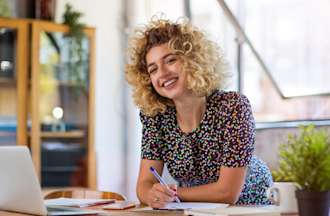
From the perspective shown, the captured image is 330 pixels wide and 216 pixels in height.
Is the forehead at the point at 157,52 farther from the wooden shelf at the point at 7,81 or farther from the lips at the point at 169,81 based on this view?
the wooden shelf at the point at 7,81

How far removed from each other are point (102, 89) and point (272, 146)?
5.68 ft

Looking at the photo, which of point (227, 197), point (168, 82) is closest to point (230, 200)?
point (227, 197)

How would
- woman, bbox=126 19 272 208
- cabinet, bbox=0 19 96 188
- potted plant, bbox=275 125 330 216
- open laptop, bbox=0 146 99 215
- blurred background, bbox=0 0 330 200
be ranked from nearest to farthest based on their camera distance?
potted plant, bbox=275 125 330 216
open laptop, bbox=0 146 99 215
woman, bbox=126 19 272 208
blurred background, bbox=0 0 330 200
cabinet, bbox=0 19 96 188

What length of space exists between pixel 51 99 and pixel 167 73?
2.20 m

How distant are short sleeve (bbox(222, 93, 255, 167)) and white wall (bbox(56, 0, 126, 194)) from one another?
263 cm

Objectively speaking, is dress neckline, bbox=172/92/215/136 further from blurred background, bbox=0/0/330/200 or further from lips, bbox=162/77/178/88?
blurred background, bbox=0/0/330/200

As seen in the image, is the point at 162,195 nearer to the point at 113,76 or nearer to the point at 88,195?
the point at 88,195

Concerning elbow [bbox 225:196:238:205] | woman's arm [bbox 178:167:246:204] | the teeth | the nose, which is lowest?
elbow [bbox 225:196:238:205]

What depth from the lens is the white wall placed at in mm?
4926

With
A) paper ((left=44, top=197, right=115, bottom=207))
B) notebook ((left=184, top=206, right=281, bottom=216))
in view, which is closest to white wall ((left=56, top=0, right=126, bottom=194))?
paper ((left=44, top=197, right=115, bottom=207))

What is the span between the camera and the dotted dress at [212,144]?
92.5 inches

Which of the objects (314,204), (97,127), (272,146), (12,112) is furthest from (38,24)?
(314,204)

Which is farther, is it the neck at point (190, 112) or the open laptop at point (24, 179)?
the neck at point (190, 112)

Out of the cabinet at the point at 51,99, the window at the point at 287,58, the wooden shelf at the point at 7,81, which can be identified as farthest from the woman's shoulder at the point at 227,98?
the wooden shelf at the point at 7,81
